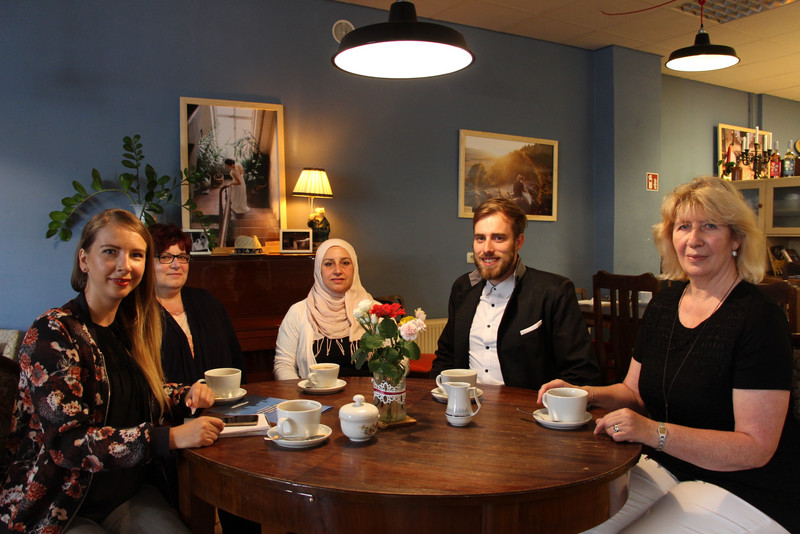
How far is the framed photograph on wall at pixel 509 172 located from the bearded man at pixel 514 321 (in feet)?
8.62

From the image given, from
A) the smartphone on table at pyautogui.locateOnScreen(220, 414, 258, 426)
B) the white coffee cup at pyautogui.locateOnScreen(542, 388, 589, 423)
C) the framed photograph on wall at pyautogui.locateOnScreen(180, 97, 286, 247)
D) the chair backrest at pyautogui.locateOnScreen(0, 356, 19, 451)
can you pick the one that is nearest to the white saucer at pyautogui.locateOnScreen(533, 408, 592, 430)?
the white coffee cup at pyautogui.locateOnScreen(542, 388, 589, 423)

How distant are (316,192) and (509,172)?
2006 mm

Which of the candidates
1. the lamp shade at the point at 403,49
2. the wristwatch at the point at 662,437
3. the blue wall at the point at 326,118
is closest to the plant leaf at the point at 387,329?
the wristwatch at the point at 662,437

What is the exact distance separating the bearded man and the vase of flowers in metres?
0.71

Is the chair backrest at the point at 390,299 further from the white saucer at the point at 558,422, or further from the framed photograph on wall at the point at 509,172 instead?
the white saucer at the point at 558,422

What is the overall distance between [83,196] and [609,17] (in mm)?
4154

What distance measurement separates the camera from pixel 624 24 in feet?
16.1

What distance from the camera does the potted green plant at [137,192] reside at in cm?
351

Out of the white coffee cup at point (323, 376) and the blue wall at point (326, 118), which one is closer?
the white coffee cup at point (323, 376)

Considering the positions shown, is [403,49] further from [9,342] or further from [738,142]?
[738,142]

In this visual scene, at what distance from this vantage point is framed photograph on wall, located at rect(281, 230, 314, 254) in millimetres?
3869

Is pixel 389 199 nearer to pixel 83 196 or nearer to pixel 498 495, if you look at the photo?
pixel 83 196

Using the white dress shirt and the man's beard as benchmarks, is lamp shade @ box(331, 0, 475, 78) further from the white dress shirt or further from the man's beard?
the white dress shirt

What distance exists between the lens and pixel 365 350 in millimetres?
1554
